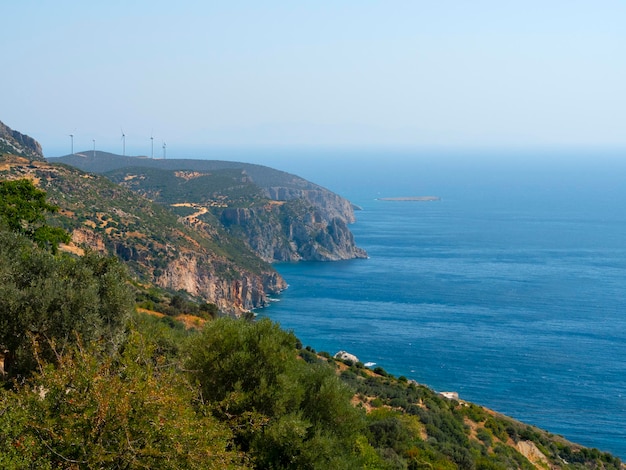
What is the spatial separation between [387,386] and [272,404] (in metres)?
20.5

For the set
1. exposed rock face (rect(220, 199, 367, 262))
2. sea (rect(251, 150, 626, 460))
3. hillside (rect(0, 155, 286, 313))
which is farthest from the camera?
exposed rock face (rect(220, 199, 367, 262))

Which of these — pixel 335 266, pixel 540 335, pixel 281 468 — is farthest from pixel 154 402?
pixel 335 266

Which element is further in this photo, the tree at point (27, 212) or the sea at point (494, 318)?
the sea at point (494, 318)

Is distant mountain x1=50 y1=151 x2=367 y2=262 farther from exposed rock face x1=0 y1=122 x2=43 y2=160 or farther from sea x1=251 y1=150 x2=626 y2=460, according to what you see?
exposed rock face x1=0 y1=122 x2=43 y2=160

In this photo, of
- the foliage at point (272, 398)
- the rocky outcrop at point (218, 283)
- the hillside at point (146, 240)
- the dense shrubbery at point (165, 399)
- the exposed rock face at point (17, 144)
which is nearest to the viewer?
the dense shrubbery at point (165, 399)

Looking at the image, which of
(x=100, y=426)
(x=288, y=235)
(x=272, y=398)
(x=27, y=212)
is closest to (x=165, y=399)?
(x=100, y=426)

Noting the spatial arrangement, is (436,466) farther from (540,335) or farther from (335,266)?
(335,266)

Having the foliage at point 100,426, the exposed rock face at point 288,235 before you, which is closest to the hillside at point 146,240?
the exposed rock face at point 288,235

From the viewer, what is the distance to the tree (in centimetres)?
3684

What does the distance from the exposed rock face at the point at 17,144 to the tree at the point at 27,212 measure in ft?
182

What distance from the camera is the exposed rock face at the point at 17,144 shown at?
318 ft

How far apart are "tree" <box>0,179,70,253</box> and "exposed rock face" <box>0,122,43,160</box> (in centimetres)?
5554

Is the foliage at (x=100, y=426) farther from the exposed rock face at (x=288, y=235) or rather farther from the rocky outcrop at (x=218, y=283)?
the exposed rock face at (x=288, y=235)

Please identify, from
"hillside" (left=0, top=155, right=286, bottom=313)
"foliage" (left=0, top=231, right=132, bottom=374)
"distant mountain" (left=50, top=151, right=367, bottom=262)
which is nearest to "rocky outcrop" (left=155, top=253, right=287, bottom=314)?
"hillside" (left=0, top=155, right=286, bottom=313)
